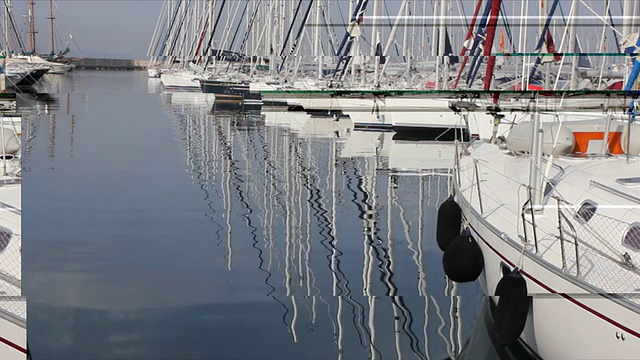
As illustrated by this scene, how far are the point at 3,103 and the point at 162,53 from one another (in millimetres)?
73711

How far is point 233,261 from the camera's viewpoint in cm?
856

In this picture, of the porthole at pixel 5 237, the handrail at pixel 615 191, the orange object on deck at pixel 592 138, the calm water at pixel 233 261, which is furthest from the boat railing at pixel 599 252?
the porthole at pixel 5 237

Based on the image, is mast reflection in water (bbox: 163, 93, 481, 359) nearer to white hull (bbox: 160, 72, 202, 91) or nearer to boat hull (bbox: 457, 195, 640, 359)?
boat hull (bbox: 457, 195, 640, 359)

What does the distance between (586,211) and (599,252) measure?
0.84 metres

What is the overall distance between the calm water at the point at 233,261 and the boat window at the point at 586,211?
1135 millimetres

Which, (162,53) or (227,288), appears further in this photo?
(162,53)

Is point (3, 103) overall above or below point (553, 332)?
above

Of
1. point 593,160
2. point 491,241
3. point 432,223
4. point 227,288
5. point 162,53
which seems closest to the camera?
point 491,241

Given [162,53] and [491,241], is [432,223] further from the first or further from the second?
[162,53]

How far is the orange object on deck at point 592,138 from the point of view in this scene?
8594 millimetres

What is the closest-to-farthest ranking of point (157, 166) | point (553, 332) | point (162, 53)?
1. point (553, 332)
2. point (157, 166)
3. point (162, 53)

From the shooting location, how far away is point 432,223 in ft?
36.8

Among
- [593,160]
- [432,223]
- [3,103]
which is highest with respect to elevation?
[3,103]

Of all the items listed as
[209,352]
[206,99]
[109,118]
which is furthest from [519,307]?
[206,99]
